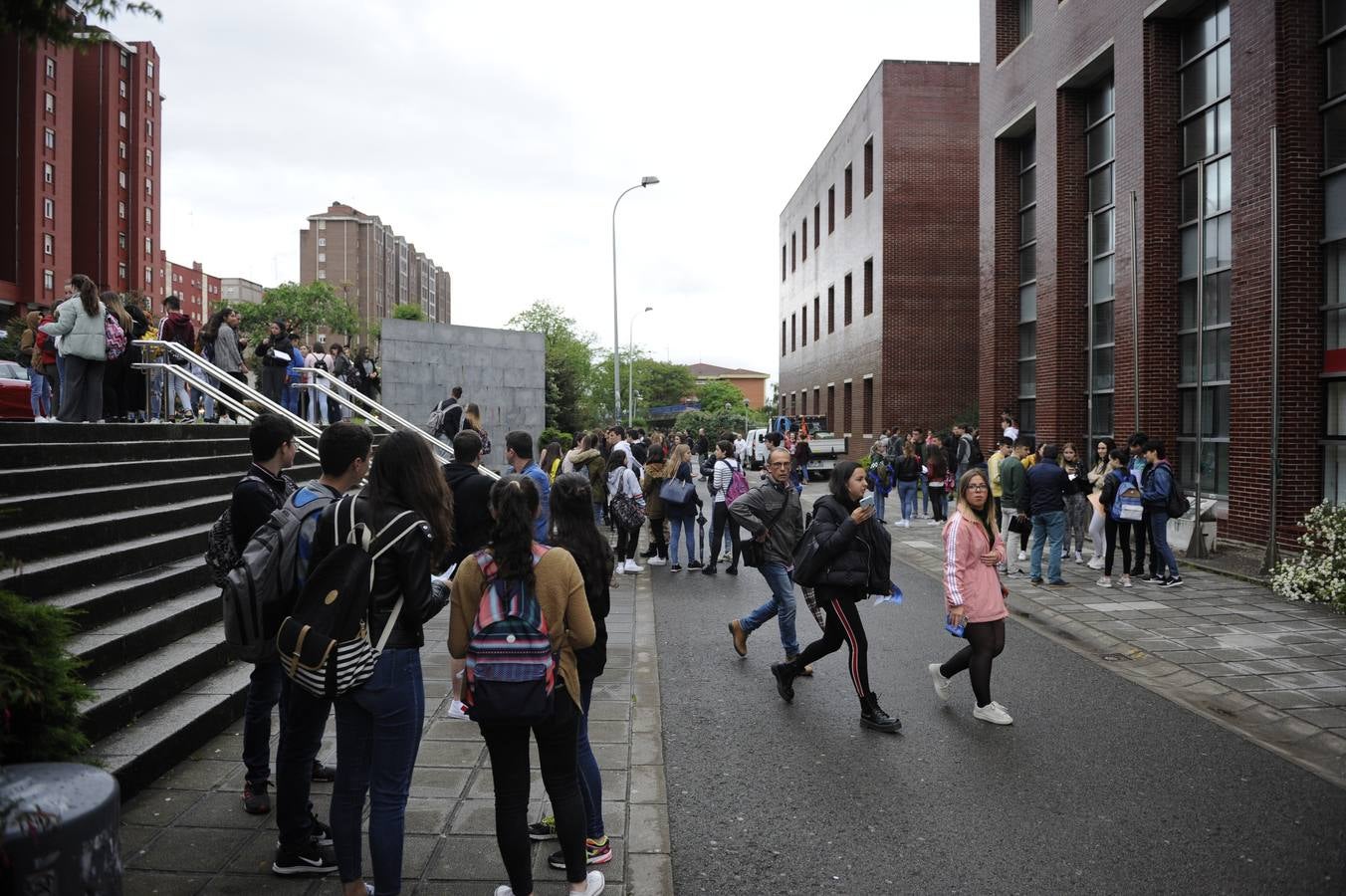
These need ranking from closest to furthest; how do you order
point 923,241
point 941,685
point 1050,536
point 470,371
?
point 941,685
point 1050,536
point 470,371
point 923,241

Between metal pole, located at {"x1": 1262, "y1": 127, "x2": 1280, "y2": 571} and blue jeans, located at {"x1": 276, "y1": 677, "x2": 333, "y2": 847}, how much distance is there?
11.5 metres

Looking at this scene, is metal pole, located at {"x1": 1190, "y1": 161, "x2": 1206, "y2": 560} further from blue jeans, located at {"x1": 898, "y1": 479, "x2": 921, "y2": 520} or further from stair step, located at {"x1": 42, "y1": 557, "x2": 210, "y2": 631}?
stair step, located at {"x1": 42, "y1": 557, "x2": 210, "y2": 631}

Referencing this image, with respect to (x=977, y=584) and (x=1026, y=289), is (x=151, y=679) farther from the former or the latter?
(x=1026, y=289)

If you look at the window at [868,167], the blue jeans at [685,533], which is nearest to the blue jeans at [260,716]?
the blue jeans at [685,533]

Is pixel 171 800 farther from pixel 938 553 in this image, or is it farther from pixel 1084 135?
pixel 1084 135

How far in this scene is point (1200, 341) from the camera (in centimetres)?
1438

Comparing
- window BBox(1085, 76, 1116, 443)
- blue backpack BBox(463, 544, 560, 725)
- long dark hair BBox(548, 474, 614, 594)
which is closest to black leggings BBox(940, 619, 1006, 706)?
long dark hair BBox(548, 474, 614, 594)

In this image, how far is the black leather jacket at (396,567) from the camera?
3475 millimetres

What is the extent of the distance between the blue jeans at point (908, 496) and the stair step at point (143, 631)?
14.7 meters

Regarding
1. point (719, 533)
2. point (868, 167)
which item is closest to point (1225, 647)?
point (719, 533)

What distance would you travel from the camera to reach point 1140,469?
11.8 metres

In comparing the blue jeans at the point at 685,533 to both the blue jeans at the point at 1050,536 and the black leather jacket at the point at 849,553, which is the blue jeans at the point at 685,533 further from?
the black leather jacket at the point at 849,553

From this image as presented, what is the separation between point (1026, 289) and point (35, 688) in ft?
76.6

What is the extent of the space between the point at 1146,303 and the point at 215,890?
1665cm
